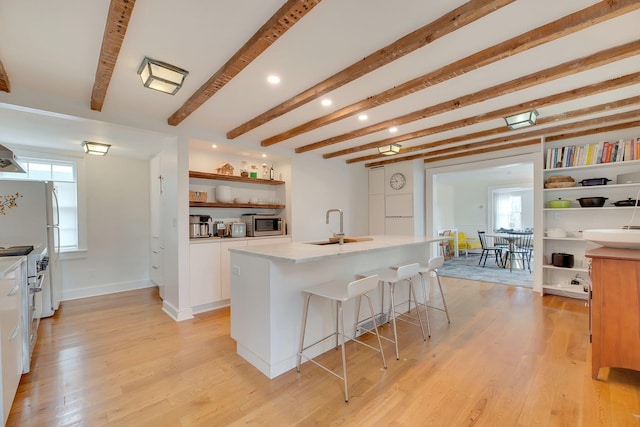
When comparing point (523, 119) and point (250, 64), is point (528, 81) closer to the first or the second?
point (523, 119)

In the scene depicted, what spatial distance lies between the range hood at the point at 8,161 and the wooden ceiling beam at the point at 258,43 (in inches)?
55.0

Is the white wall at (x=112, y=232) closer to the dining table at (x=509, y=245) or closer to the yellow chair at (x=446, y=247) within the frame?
the yellow chair at (x=446, y=247)

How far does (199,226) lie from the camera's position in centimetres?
378

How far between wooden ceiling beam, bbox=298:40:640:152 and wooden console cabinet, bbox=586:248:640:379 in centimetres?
140

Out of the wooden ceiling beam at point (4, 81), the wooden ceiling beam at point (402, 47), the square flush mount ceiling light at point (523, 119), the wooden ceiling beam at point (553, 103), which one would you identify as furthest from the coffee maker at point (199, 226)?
the square flush mount ceiling light at point (523, 119)

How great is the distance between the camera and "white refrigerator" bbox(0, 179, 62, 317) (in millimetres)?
2979

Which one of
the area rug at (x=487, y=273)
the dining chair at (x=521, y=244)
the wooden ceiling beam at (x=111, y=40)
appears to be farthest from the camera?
the dining chair at (x=521, y=244)

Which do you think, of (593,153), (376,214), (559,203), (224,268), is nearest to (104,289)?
(224,268)

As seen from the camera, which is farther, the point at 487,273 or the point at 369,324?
the point at 487,273

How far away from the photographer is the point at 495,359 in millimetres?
2330

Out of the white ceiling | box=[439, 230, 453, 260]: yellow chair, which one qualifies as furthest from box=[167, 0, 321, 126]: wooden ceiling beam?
box=[439, 230, 453, 260]: yellow chair

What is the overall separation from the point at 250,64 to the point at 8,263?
212cm

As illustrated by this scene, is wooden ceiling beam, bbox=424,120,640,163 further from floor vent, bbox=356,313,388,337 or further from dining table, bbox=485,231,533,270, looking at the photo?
floor vent, bbox=356,313,388,337

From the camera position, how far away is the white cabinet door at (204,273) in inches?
138
